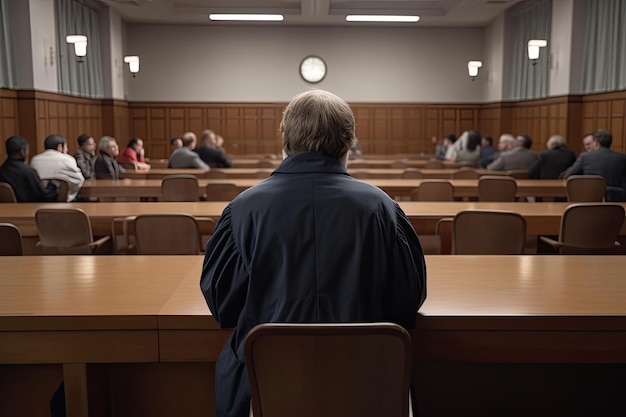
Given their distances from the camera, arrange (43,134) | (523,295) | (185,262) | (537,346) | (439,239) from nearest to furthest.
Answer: (537,346), (523,295), (185,262), (439,239), (43,134)

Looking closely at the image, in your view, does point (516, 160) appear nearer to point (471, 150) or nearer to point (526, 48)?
point (471, 150)

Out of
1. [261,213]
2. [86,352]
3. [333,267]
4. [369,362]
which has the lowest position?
[86,352]

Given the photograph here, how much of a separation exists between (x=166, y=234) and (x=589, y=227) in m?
2.58

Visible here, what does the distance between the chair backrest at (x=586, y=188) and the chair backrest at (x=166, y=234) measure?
402cm

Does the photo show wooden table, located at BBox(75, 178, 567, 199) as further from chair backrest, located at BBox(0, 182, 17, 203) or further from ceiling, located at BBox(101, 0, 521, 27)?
ceiling, located at BBox(101, 0, 521, 27)

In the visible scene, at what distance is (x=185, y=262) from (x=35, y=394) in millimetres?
738

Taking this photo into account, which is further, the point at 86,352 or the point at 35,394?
the point at 35,394

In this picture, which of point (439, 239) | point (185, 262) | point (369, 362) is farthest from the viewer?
point (439, 239)

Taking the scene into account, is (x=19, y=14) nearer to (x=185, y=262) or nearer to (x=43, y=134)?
(x=43, y=134)

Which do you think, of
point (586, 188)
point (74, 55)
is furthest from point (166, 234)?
point (74, 55)

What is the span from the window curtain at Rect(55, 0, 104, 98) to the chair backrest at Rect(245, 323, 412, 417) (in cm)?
1116

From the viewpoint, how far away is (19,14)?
10164 mm

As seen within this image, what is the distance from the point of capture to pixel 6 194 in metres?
5.81

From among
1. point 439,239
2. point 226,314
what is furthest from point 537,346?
point 439,239
